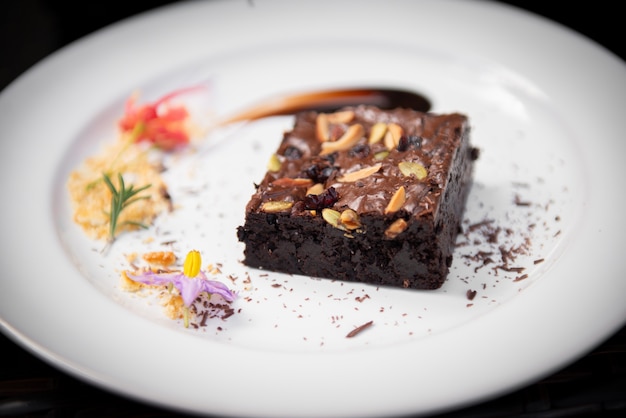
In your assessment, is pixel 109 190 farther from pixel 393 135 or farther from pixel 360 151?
pixel 393 135

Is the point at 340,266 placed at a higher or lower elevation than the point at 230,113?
lower

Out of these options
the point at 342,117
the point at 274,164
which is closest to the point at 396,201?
the point at 274,164

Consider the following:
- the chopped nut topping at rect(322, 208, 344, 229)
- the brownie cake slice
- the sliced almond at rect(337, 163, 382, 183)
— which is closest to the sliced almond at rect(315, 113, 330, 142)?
the brownie cake slice

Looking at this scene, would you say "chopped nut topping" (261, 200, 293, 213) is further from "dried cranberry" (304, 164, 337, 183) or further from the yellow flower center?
the yellow flower center

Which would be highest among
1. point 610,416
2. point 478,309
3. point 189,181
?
point 189,181

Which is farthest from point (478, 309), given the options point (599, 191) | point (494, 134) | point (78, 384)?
point (78, 384)

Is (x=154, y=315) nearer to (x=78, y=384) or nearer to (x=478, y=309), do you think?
(x=78, y=384)

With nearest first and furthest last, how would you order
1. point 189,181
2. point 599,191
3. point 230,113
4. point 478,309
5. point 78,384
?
point 78,384, point 478,309, point 599,191, point 189,181, point 230,113
